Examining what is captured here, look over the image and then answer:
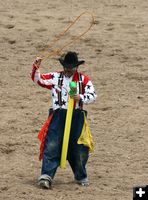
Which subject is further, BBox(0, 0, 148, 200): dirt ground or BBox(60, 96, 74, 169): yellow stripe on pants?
BBox(0, 0, 148, 200): dirt ground

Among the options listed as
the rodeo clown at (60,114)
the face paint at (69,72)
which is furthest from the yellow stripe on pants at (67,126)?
the face paint at (69,72)

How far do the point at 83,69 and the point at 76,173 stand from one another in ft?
15.8

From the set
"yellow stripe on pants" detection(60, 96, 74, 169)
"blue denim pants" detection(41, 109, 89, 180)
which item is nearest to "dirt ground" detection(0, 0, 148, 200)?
"blue denim pants" detection(41, 109, 89, 180)

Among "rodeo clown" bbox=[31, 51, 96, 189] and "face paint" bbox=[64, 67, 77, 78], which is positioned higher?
"face paint" bbox=[64, 67, 77, 78]

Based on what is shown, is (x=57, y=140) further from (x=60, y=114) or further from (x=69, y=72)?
(x=69, y=72)

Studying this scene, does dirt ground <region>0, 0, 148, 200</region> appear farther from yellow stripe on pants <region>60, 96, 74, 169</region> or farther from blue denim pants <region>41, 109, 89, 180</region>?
yellow stripe on pants <region>60, 96, 74, 169</region>

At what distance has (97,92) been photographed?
1454cm

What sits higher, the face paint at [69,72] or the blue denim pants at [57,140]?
the face paint at [69,72]

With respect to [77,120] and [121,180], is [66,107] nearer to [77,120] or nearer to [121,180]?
[77,120]

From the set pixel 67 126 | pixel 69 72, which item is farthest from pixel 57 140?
pixel 69 72

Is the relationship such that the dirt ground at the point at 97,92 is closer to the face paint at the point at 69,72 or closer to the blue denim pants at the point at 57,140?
the blue denim pants at the point at 57,140

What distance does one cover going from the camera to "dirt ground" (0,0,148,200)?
11.0 metres

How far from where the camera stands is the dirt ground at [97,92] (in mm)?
11039

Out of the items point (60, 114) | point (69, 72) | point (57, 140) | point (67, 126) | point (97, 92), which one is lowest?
point (57, 140)
